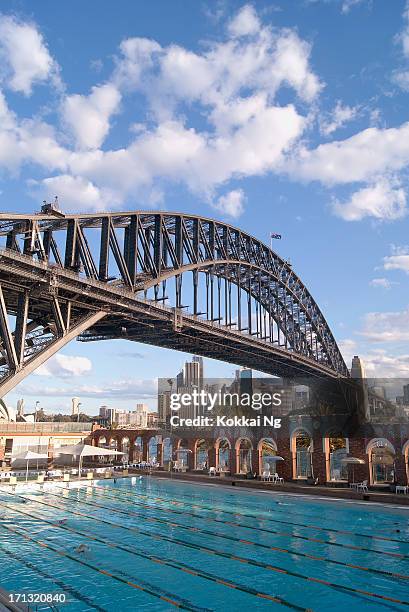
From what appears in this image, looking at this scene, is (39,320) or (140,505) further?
(39,320)

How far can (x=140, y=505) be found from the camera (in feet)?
104

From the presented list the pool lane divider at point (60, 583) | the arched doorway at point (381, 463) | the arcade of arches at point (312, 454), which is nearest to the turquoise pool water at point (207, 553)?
the pool lane divider at point (60, 583)

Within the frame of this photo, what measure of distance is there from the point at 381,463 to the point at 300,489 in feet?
64.6

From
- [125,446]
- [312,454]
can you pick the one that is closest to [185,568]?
[312,454]

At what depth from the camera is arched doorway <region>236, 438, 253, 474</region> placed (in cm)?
4375

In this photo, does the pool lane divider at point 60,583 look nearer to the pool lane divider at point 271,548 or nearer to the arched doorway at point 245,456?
the pool lane divider at point 271,548

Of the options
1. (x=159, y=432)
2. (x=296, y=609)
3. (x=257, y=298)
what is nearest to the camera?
(x=296, y=609)

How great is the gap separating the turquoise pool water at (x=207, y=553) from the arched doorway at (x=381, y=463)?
5821mm

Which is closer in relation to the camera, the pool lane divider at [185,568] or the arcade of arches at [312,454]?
the pool lane divider at [185,568]

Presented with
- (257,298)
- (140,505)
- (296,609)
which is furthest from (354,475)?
(257,298)

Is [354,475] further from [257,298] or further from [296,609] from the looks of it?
[257,298]

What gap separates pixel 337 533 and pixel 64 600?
1386cm

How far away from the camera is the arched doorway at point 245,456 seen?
1722 inches

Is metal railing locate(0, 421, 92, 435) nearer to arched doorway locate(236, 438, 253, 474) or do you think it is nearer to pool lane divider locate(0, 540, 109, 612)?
arched doorway locate(236, 438, 253, 474)
